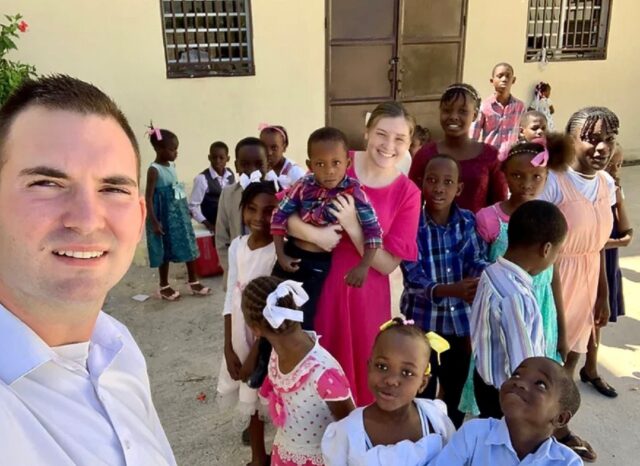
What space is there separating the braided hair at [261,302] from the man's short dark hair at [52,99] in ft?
3.41

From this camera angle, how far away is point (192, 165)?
6148 mm

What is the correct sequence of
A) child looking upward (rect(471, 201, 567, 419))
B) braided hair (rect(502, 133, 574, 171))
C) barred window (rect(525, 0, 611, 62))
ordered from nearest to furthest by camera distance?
1. child looking upward (rect(471, 201, 567, 419))
2. braided hair (rect(502, 133, 574, 171))
3. barred window (rect(525, 0, 611, 62))

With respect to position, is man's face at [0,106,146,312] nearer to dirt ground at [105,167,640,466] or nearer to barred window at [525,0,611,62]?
dirt ground at [105,167,640,466]

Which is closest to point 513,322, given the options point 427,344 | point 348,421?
point 427,344

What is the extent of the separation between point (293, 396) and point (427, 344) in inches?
20.6

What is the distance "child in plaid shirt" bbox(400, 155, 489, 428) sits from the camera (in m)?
2.39

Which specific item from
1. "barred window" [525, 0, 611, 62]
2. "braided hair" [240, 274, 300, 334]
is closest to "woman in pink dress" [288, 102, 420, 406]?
"braided hair" [240, 274, 300, 334]

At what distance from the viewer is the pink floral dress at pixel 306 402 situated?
1876 mm

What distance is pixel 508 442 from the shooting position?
5.30ft

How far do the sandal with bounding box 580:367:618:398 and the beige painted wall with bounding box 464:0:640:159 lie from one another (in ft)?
16.7

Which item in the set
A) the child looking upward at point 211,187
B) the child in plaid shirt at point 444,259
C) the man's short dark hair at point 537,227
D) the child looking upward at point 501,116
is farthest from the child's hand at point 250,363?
the child looking upward at point 501,116

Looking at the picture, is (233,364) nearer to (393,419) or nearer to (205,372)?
(393,419)

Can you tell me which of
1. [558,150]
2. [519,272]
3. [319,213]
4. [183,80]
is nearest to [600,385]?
[558,150]

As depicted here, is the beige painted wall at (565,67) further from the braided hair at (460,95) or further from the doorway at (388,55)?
the braided hair at (460,95)
